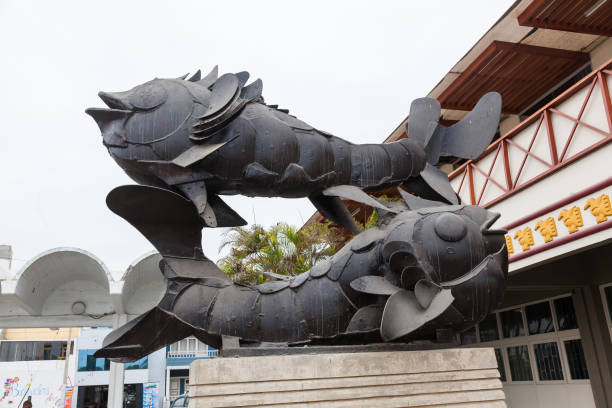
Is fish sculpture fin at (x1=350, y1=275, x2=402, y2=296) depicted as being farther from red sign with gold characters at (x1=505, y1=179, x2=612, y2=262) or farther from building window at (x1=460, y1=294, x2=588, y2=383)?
building window at (x1=460, y1=294, x2=588, y2=383)

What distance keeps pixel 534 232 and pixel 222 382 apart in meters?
6.68

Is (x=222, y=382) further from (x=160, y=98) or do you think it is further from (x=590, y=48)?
(x=590, y=48)

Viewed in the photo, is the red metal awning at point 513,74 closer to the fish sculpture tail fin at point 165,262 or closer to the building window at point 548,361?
the building window at point 548,361

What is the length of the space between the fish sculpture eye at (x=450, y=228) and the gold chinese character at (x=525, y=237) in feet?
17.4

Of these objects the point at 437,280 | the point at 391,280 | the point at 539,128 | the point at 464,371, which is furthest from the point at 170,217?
the point at 539,128

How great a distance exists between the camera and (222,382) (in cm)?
355

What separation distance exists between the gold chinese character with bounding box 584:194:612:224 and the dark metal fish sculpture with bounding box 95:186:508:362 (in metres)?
3.83

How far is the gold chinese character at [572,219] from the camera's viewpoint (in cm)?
759

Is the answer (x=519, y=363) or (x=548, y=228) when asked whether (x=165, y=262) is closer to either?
(x=548, y=228)

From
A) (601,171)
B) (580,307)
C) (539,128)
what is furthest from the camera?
(580,307)

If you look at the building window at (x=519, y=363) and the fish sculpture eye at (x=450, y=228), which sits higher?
the fish sculpture eye at (x=450, y=228)

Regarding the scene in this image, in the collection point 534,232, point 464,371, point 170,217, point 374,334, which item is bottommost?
point 464,371

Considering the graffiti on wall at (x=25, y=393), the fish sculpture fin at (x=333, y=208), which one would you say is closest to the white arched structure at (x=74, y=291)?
the fish sculpture fin at (x=333, y=208)

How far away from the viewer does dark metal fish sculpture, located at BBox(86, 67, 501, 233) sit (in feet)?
13.0
